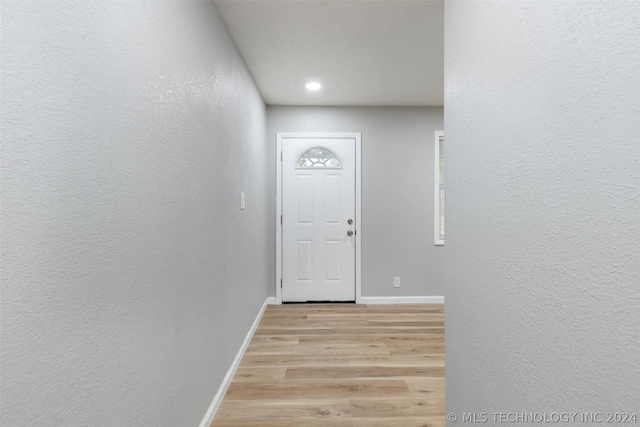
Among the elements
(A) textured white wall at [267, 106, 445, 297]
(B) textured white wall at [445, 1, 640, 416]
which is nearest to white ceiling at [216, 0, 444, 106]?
(A) textured white wall at [267, 106, 445, 297]

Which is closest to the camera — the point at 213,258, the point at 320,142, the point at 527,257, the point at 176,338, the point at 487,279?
the point at 527,257

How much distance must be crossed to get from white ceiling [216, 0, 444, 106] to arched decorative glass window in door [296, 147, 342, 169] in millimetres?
616

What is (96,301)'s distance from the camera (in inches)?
33.9

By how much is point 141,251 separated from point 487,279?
1159 millimetres

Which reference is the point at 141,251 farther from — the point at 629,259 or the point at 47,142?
the point at 629,259

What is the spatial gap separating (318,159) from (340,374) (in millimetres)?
2362

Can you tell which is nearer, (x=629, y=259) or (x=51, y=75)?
(x=629, y=259)

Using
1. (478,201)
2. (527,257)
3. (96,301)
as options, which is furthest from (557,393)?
(96,301)

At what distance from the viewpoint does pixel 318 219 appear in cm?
379

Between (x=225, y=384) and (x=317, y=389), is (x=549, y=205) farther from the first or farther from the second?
(x=225, y=384)

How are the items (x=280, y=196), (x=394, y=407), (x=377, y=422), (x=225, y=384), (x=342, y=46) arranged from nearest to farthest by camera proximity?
1. (x=377, y=422)
2. (x=394, y=407)
3. (x=225, y=384)
4. (x=342, y=46)
5. (x=280, y=196)

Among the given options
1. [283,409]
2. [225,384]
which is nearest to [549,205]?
[283,409]

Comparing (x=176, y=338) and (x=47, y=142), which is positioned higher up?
(x=47, y=142)

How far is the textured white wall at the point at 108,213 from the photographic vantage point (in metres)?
0.65
